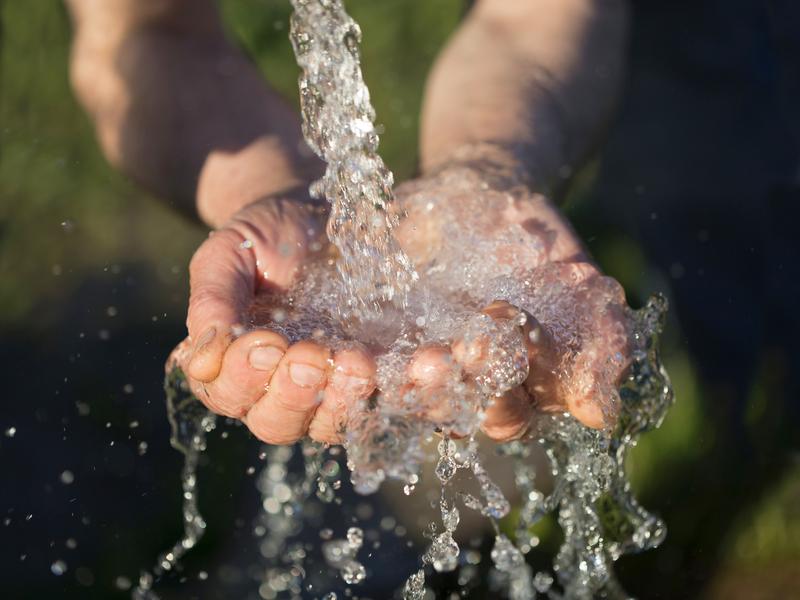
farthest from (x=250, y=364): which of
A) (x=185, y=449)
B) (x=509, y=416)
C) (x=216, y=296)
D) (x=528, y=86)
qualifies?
(x=528, y=86)

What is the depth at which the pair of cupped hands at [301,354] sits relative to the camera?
0.82 meters

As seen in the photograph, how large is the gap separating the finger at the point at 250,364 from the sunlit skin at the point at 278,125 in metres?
0.06

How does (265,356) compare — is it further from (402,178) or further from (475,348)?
(402,178)

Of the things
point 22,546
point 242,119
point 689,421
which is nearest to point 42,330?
point 22,546

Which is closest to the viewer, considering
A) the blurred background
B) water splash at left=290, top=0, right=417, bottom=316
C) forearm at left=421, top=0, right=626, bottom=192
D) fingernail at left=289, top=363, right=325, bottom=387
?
fingernail at left=289, top=363, right=325, bottom=387

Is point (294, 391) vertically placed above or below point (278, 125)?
above

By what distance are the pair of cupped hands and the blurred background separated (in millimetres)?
299

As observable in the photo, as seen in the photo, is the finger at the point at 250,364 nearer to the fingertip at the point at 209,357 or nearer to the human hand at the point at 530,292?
the fingertip at the point at 209,357

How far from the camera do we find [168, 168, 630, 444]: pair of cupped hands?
815 millimetres

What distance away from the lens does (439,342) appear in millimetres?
942

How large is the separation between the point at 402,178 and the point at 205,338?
28.7 inches

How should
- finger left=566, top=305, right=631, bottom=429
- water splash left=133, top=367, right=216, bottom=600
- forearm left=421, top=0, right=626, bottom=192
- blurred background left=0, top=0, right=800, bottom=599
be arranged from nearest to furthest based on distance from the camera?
finger left=566, top=305, right=631, bottom=429 → water splash left=133, top=367, right=216, bottom=600 → blurred background left=0, top=0, right=800, bottom=599 → forearm left=421, top=0, right=626, bottom=192

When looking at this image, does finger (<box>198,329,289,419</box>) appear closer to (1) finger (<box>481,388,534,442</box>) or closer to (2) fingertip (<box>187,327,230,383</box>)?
(2) fingertip (<box>187,327,230,383</box>)

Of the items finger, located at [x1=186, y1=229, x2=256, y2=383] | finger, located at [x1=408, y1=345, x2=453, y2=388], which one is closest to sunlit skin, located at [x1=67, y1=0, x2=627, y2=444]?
finger, located at [x1=186, y1=229, x2=256, y2=383]
